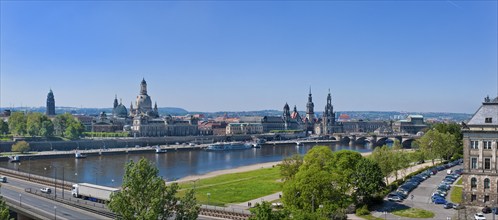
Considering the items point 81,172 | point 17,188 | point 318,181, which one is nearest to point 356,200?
point 318,181

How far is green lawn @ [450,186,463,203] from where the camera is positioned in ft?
174

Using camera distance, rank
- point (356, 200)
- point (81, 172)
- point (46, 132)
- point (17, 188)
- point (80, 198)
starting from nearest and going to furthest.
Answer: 1. point (356, 200)
2. point (80, 198)
3. point (17, 188)
4. point (81, 172)
5. point (46, 132)

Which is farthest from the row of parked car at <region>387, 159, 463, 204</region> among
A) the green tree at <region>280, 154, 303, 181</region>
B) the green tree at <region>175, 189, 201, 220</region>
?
the green tree at <region>175, 189, 201, 220</region>

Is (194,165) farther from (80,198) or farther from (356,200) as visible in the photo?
(356,200)

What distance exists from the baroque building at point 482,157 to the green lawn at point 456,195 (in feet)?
11.3

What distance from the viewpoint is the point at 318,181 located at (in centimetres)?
4259

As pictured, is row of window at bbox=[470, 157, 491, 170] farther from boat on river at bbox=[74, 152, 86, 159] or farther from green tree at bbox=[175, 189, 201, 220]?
boat on river at bbox=[74, 152, 86, 159]

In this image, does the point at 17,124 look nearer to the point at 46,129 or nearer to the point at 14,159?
A: the point at 46,129

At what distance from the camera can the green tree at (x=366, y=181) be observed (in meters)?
Result: 50.1

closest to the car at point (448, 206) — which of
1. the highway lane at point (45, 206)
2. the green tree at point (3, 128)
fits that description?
the highway lane at point (45, 206)

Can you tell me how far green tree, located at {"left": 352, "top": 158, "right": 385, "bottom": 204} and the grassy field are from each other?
13767 millimetres

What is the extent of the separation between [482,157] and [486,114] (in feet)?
13.6

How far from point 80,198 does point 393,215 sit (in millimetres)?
33959

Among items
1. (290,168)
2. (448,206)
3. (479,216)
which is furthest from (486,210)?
(290,168)
